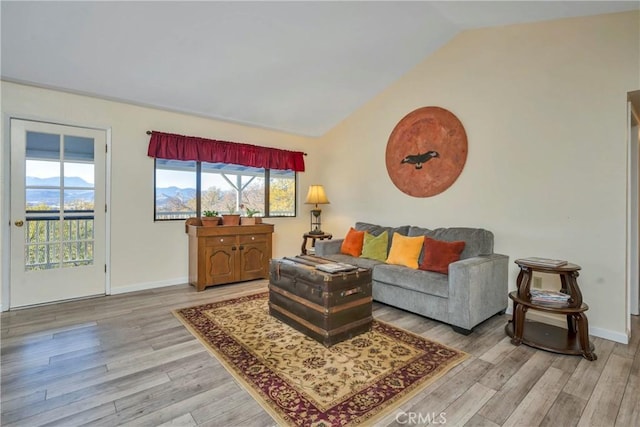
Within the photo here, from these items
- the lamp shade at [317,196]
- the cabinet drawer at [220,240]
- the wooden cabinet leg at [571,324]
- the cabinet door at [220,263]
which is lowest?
the wooden cabinet leg at [571,324]

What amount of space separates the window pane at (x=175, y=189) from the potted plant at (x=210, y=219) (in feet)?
1.20

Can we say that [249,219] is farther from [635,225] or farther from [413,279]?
[635,225]

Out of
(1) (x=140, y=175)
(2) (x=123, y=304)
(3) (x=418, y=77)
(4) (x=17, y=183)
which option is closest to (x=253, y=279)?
(2) (x=123, y=304)

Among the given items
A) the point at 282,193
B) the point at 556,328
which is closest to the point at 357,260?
the point at 556,328

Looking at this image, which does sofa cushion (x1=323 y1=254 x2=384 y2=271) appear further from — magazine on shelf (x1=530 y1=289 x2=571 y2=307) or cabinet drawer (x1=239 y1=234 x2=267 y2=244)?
magazine on shelf (x1=530 y1=289 x2=571 y2=307)

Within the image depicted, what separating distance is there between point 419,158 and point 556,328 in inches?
90.6

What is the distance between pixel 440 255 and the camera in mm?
3123

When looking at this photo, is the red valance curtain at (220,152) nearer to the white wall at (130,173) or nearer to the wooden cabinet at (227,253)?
the white wall at (130,173)

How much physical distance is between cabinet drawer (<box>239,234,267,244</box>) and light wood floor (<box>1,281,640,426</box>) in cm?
163

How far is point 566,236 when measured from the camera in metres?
2.80

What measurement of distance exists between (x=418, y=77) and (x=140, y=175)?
3.85 metres

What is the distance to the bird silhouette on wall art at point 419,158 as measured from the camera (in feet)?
12.5

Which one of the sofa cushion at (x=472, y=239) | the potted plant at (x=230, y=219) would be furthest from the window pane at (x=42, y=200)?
the sofa cushion at (x=472, y=239)

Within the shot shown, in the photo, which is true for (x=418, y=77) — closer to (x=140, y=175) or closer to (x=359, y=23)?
(x=359, y=23)
